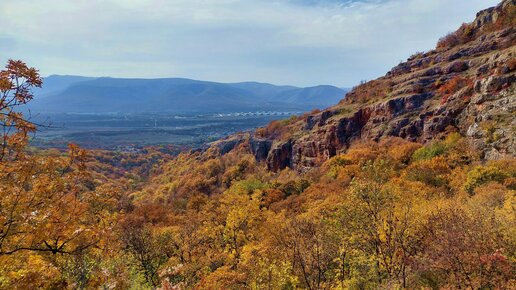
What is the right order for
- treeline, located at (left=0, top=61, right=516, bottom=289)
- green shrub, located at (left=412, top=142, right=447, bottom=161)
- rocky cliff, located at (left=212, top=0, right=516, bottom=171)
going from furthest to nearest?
green shrub, located at (left=412, top=142, right=447, bottom=161), rocky cliff, located at (left=212, top=0, right=516, bottom=171), treeline, located at (left=0, top=61, right=516, bottom=289)

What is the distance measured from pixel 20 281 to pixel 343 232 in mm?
15247

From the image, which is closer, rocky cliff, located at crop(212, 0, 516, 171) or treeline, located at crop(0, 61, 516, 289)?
treeline, located at crop(0, 61, 516, 289)

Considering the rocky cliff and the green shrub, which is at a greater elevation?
the rocky cliff

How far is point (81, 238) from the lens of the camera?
1138cm

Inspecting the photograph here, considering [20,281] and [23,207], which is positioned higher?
[23,207]

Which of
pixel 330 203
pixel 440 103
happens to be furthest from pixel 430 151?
pixel 330 203

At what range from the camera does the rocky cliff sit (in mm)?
43812

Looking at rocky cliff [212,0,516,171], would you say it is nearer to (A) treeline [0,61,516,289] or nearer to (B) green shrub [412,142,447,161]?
(B) green shrub [412,142,447,161]

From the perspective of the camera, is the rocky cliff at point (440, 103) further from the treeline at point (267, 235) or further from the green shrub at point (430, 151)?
the treeline at point (267, 235)

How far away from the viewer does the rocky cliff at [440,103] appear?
4381 cm

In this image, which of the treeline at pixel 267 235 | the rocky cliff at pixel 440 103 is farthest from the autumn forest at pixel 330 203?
the rocky cliff at pixel 440 103

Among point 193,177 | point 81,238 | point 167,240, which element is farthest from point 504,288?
point 193,177

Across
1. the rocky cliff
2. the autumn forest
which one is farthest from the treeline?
the rocky cliff

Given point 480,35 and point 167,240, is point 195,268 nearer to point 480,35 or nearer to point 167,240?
point 167,240
